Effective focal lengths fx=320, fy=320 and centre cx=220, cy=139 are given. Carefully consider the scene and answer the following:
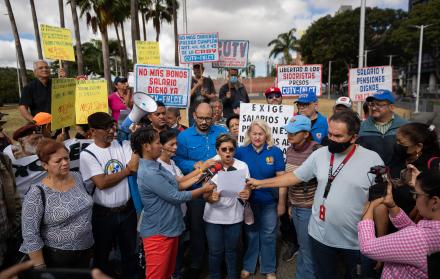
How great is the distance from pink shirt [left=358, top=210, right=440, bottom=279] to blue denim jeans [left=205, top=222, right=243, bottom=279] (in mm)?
1576

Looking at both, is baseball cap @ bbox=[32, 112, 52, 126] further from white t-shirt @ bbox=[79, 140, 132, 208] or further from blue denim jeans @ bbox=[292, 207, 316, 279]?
blue denim jeans @ bbox=[292, 207, 316, 279]

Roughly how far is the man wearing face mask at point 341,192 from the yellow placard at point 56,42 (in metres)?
6.40

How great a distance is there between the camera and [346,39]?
46781mm

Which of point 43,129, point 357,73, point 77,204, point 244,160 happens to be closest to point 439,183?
point 244,160

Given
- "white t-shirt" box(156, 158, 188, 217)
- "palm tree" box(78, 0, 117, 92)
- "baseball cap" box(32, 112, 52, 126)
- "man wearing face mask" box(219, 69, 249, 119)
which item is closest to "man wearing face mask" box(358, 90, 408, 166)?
"white t-shirt" box(156, 158, 188, 217)

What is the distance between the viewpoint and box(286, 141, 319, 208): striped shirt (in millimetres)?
3303

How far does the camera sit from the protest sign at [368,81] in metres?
7.15

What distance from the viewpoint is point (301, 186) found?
3.32 meters

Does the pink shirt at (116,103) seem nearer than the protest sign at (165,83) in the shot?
No

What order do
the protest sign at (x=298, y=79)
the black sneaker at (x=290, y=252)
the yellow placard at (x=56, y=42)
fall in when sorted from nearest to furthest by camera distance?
the black sneaker at (x=290, y=252) → the yellow placard at (x=56, y=42) → the protest sign at (x=298, y=79)

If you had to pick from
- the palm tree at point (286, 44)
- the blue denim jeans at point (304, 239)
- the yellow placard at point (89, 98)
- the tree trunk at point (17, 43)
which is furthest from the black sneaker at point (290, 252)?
the palm tree at point (286, 44)

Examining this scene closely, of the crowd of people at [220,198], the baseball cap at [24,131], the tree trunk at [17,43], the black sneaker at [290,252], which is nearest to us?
the crowd of people at [220,198]

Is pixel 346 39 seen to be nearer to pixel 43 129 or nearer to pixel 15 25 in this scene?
pixel 15 25

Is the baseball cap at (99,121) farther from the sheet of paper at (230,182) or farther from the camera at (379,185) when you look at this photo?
the camera at (379,185)
